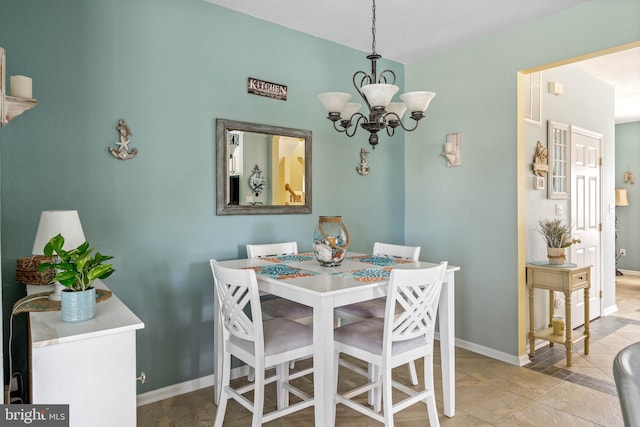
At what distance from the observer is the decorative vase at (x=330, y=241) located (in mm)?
2447

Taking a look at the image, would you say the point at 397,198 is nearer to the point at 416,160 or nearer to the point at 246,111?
the point at 416,160

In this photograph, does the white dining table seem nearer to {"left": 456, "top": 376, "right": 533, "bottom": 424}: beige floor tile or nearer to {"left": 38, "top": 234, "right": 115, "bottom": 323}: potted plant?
{"left": 456, "top": 376, "right": 533, "bottom": 424}: beige floor tile

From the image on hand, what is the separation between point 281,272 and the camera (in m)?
2.25

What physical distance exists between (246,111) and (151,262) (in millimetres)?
1207

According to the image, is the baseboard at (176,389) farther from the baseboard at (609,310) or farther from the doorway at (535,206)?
the baseboard at (609,310)

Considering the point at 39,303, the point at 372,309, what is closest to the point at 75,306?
the point at 39,303

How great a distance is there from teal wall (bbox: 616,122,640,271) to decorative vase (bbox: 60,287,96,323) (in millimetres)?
7902

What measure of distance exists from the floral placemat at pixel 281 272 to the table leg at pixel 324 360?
0.36 meters

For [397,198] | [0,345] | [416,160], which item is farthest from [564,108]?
[0,345]

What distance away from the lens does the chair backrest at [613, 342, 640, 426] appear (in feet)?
2.50

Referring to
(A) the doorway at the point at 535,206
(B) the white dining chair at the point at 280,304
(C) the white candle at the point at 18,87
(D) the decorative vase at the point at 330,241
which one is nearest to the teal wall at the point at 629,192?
(A) the doorway at the point at 535,206

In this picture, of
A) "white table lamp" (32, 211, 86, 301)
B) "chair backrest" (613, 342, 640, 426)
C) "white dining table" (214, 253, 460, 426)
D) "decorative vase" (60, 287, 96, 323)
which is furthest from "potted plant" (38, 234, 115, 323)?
"chair backrest" (613, 342, 640, 426)

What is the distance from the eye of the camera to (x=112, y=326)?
4.32ft

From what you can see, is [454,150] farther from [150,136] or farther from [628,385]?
[628,385]
